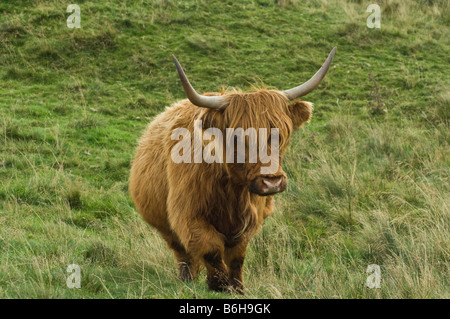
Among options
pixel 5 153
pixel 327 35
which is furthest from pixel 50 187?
pixel 327 35

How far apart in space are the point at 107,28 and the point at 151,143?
6145 mm

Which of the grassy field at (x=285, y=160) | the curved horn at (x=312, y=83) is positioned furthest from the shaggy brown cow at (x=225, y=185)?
the grassy field at (x=285, y=160)

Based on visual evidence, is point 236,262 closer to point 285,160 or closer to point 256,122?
point 256,122

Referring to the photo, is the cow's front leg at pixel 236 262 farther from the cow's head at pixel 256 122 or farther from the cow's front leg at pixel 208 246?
the cow's head at pixel 256 122

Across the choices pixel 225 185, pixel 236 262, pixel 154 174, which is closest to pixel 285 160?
pixel 154 174

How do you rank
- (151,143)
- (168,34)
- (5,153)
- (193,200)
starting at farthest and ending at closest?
(168,34), (5,153), (151,143), (193,200)

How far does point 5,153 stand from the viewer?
6.58 metres

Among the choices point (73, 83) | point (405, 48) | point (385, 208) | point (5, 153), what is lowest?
point (385, 208)

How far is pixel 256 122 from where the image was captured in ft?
11.3

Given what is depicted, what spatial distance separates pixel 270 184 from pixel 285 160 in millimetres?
3564

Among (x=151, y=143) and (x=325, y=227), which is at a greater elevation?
(x=151, y=143)

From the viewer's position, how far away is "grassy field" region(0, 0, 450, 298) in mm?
3951

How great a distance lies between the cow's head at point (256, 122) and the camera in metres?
3.31
